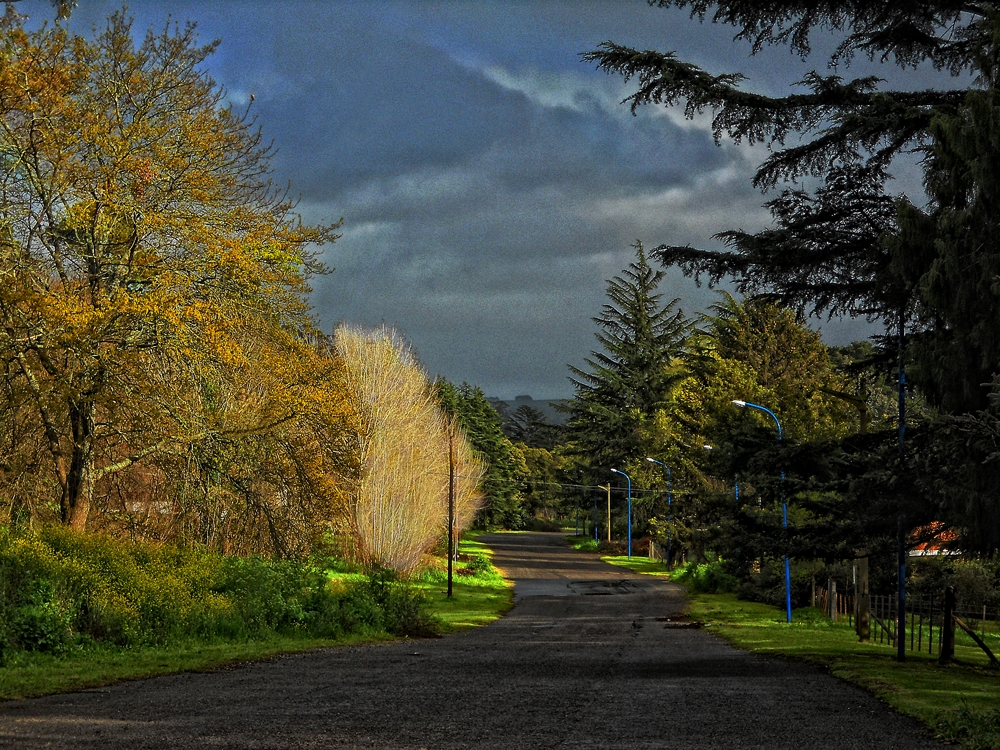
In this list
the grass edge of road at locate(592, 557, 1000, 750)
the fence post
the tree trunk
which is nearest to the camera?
the grass edge of road at locate(592, 557, 1000, 750)

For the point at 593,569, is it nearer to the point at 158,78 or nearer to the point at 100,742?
the point at 158,78

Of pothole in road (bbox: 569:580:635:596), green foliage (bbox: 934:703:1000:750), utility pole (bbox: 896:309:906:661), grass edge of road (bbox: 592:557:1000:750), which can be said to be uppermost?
utility pole (bbox: 896:309:906:661)

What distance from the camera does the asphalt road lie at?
10.4 metres

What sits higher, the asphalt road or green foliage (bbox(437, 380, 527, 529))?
green foliage (bbox(437, 380, 527, 529))

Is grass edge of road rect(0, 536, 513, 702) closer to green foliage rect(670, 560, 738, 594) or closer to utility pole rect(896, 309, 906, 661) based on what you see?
utility pole rect(896, 309, 906, 661)

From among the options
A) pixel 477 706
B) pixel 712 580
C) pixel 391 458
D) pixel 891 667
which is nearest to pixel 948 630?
pixel 891 667

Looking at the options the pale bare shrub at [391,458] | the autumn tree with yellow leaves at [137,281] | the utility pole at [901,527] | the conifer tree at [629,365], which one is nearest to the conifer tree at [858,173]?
the utility pole at [901,527]

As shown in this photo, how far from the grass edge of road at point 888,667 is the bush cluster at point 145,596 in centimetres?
1065

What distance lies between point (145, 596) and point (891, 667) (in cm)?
1405

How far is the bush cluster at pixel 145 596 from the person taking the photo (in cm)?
1806

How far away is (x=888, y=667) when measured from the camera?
65.4 feet

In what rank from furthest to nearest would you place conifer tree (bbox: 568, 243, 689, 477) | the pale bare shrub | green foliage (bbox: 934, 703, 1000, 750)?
conifer tree (bbox: 568, 243, 689, 477) → the pale bare shrub → green foliage (bbox: 934, 703, 1000, 750)

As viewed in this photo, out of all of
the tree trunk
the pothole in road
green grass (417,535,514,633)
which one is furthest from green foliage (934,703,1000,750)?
the pothole in road

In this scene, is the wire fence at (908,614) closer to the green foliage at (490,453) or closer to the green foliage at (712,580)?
the green foliage at (712,580)
